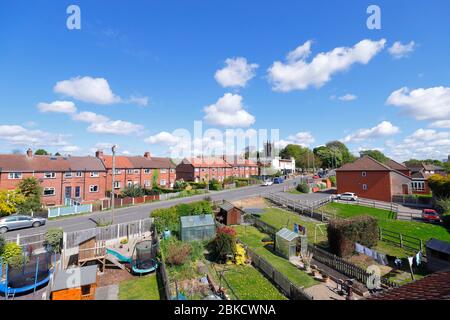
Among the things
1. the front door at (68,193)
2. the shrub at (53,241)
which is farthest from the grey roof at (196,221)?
the front door at (68,193)

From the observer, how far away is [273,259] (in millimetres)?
16828

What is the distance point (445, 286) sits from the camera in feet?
18.2

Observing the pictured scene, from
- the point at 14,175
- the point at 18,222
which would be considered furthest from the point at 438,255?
the point at 14,175

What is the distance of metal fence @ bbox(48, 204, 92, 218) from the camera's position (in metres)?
27.1

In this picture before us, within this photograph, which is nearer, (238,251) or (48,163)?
(238,251)

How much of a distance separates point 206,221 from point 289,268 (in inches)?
313

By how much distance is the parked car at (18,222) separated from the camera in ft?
71.3

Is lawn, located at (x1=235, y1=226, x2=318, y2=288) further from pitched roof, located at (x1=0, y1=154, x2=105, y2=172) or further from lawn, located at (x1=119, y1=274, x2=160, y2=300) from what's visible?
pitched roof, located at (x1=0, y1=154, x2=105, y2=172)

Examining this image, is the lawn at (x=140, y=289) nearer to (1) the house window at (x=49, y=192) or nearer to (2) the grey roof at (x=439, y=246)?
(2) the grey roof at (x=439, y=246)

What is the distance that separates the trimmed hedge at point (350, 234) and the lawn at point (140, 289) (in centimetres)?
1318

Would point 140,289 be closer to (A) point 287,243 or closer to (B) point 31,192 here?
(A) point 287,243

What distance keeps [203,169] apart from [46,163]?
31994 millimetres

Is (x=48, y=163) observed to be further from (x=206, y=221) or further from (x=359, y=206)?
(x=359, y=206)
